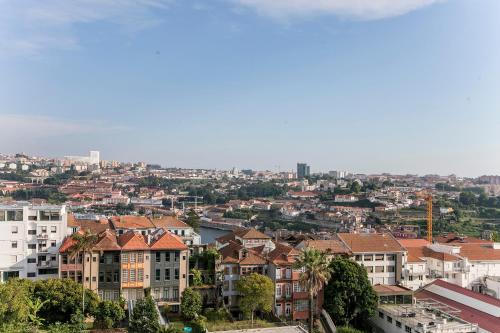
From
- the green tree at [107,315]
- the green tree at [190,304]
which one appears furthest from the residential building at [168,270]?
the green tree at [107,315]

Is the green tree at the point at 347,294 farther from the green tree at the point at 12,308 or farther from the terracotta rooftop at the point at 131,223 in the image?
the green tree at the point at 12,308

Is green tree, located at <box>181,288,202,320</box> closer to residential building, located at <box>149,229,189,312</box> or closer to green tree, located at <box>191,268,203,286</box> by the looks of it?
residential building, located at <box>149,229,189,312</box>

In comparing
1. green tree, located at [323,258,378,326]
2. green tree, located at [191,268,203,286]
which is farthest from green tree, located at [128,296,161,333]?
green tree, located at [323,258,378,326]

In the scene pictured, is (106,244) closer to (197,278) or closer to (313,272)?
(197,278)

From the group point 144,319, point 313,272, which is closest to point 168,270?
point 144,319

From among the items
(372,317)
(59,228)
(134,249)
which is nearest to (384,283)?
(372,317)

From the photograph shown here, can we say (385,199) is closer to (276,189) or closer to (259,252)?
(276,189)
